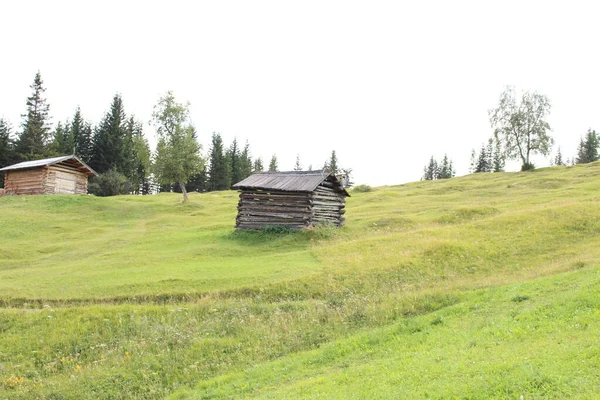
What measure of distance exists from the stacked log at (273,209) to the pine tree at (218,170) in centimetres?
5831

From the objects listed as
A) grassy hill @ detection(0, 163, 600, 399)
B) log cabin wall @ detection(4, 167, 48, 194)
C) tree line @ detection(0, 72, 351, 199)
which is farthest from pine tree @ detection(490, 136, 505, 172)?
log cabin wall @ detection(4, 167, 48, 194)

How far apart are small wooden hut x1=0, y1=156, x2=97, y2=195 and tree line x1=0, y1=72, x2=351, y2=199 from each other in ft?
26.8

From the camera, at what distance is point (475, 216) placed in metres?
33.3

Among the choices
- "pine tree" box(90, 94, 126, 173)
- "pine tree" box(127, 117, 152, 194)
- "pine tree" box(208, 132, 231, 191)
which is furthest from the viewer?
"pine tree" box(208, 132, 231, 191)

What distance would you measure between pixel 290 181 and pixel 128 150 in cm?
5611

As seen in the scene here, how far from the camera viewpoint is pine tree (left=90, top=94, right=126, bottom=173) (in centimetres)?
7550

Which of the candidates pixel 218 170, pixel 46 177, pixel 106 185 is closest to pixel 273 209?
pixel 46 177

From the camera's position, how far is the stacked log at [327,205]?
105ft

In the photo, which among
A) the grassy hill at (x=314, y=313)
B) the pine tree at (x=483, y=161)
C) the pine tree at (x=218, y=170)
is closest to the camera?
the grassy hill at (x=314, y=313)

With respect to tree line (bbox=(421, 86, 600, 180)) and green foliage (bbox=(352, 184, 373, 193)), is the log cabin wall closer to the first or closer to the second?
green foliage (bbox=(352, 184, 373, 193))

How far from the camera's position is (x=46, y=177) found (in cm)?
4975

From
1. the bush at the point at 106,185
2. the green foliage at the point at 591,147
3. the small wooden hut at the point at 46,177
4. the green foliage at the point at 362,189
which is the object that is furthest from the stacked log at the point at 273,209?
the green foliage at the point at 591,147

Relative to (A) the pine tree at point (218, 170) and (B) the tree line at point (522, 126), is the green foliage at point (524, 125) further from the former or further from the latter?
(A) the pine tree at point (218, 170)

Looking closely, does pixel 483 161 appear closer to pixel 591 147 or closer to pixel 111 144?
pixel 591 147
